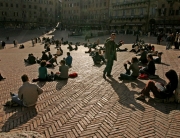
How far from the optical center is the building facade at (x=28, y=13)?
6988 centimetres

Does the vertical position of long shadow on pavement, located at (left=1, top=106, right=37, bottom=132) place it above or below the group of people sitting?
below

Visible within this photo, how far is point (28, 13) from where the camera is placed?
75938mm

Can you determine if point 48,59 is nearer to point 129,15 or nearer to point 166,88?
point 166,88

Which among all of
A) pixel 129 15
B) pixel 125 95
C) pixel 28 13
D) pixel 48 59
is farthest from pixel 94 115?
pixel 28 13

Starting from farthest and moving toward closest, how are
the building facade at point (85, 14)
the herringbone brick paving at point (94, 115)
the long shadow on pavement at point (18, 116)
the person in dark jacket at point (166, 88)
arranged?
the building facade at point (85, 14) → the person in dark jacket at point (166, 88) → the long shadow on pavement at point (18, 116) → the herringbone brick paving at point (94, 115)

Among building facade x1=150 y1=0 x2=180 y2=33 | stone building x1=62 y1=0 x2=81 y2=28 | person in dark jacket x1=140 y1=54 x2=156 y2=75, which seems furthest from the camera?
stone building x1=62 y1=0 x2=81 y2=28

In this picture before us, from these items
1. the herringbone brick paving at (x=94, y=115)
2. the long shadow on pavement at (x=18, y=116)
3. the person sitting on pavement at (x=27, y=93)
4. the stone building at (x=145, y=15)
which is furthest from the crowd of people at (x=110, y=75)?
the stone building at (x=145, y=15)

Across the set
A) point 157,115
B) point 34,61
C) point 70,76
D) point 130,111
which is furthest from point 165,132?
point 34,61

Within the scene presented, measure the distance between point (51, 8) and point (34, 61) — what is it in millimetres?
75960

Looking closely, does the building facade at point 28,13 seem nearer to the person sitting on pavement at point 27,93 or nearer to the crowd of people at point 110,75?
the crowd of people at point 110,75

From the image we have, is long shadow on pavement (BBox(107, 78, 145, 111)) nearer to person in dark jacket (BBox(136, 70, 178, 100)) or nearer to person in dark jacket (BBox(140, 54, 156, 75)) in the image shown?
person in dark jacket (BBox(136, 70, 178, 100))

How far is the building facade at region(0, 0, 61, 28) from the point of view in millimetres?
69875

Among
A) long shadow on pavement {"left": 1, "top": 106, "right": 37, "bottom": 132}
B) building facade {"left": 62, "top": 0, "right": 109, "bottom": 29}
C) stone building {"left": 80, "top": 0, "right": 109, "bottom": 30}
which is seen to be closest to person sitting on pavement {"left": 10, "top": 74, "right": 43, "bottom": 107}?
long shadow on pavement {"left": 1, "top": 106, "right": 37, "bottom": 132}

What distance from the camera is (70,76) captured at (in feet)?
31.4
